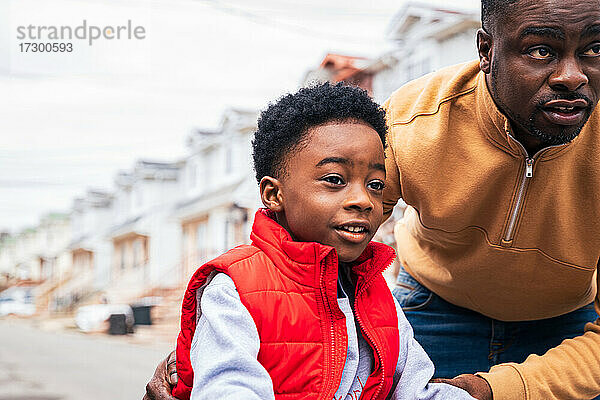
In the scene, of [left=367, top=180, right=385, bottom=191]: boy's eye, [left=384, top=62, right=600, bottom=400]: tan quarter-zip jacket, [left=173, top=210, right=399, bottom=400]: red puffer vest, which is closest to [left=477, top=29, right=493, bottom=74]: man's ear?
[left=384, top=62, right=600, bottom=400]: tan quarter-zip jacket

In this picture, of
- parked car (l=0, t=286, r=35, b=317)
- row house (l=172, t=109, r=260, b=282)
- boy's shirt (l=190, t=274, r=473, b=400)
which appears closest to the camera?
boy's shirt (l=190, t=274, r=473, b=400)

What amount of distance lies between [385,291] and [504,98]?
0.59 metres

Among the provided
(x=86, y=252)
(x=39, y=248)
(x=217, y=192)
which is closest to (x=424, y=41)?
(x=217, y=192)

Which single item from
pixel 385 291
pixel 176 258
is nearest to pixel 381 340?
pixel 385 291

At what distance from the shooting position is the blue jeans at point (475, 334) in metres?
2.69

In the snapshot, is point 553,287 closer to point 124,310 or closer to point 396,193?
point 396,193

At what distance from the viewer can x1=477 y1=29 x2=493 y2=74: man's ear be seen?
2.06 metres

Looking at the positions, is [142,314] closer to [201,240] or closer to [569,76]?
[201,240]

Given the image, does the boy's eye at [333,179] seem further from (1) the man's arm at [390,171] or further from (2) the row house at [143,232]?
(2) the row house at [143,232]

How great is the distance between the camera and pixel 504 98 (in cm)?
201

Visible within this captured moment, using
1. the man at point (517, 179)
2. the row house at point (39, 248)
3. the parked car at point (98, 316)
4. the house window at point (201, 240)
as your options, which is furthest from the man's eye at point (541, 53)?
the row house at point (39, 248)

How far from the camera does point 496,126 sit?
217 cm

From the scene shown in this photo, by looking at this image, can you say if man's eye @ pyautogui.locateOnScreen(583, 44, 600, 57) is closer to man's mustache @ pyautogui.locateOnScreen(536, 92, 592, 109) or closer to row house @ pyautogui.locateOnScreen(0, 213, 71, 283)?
man's mustache @ pyautogui.locateOnScreen(536, 92, 592, 109)

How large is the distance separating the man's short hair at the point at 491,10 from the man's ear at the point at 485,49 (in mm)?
19
